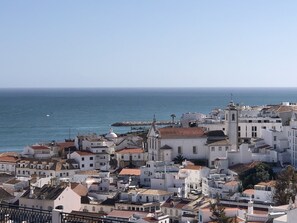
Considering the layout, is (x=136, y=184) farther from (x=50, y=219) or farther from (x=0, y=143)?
(x=0, y=143)

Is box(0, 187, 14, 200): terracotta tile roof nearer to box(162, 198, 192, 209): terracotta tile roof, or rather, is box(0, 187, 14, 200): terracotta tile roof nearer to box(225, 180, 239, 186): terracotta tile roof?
box(162, 198, 192, 209): terracotta tile roof

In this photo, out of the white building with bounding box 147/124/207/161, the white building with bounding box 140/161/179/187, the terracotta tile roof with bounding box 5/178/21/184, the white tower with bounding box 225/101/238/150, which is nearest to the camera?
the white building with bounding box 140/161/179/187

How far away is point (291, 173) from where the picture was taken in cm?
2405

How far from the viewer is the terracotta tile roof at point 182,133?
35875 mm

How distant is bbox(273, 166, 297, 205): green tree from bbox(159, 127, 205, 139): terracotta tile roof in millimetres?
11991

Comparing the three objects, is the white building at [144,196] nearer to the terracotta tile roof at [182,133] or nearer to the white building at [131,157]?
the terracotta tile roof at [182,133]

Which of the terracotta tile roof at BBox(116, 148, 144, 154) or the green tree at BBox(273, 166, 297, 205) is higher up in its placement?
the green tree at BBox(273, 166, 297, 205)

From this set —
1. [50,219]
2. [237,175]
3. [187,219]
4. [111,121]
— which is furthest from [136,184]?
[111,121]

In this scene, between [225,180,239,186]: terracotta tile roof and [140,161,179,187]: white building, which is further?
[140,161,179,187]: white building

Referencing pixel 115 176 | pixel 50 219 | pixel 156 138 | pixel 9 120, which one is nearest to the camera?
pixel 50 219

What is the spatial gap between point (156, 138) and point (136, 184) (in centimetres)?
670

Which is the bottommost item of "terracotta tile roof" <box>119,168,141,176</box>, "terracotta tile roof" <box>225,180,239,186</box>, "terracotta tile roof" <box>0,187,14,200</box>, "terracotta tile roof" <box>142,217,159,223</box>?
"terracotta tile roof" <box>0,187,14,200</box>

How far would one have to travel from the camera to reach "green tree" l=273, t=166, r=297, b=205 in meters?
22.6

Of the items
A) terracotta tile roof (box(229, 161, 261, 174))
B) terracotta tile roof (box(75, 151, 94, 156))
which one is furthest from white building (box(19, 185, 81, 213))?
terracotta tile roof (box(75, 151, 94, 156))
